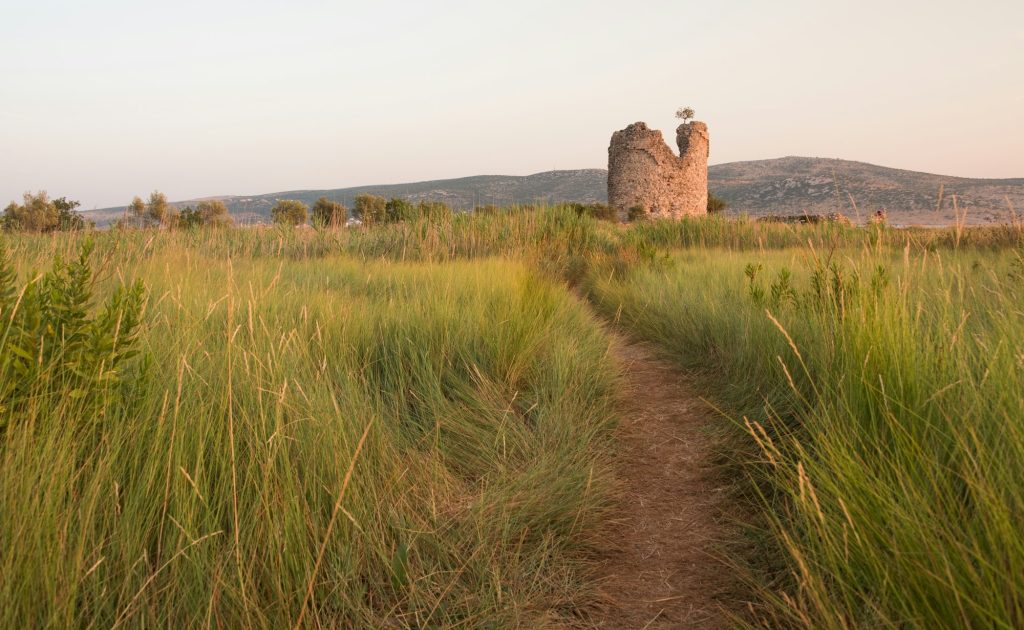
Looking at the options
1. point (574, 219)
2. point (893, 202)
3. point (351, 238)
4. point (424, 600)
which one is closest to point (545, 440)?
point (424, 600)

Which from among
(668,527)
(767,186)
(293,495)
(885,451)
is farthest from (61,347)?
(767,186)

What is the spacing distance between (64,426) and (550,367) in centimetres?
231

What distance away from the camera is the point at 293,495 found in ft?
5.52

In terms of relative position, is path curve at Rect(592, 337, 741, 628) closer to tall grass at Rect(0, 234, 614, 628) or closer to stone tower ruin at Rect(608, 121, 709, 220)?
tall grass at Rect(0, 234, 614, 628)

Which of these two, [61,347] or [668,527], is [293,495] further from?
[668,527]

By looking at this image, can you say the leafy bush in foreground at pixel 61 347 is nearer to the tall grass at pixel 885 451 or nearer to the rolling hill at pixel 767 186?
the tall grass at pixel 885 451

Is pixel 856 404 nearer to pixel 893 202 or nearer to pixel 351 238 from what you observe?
pixel 351 238

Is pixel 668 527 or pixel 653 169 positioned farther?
pixel 653 169

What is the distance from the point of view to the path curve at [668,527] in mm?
1797

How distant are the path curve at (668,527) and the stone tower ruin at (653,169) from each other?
28.4 metres

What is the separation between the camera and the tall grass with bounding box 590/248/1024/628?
3.91 feet

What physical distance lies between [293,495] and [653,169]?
103 ft

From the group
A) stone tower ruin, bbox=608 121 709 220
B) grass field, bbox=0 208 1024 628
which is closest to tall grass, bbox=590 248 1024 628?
grass field, bbox=0 208 1024 628

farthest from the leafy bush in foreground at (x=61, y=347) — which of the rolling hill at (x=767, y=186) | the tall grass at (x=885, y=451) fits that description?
the rolling hill at (x=767, y=186)
